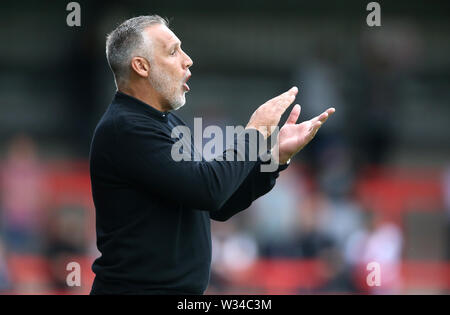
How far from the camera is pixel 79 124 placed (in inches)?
505

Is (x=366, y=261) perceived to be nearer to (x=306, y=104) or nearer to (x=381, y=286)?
(x=381, y=286)

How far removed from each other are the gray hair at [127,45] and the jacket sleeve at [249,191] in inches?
32.5

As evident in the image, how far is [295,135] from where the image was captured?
14.5 feet

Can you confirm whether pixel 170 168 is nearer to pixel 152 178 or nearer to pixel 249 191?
pixel 152 178

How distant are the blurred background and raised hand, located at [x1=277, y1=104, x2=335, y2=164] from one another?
4.59 metres

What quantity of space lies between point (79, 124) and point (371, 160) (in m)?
4.30

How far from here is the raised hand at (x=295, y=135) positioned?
172 inches

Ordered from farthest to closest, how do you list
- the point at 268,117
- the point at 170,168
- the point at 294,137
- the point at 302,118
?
1. the point at 302,118
2. the point at 294,137
3. the point at 268,117
4. the point at 170,168

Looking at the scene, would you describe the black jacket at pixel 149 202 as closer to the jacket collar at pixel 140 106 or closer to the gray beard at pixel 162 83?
the jacket collar at pixel 140 106

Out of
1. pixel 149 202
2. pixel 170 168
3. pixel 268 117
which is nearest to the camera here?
pixel 170 168

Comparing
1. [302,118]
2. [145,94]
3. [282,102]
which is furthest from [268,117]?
[302,118]

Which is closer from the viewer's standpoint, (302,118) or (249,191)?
(249,191)

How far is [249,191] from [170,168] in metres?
0.72

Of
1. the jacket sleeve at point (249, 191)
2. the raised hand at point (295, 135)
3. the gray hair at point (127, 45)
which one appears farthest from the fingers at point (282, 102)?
the gray hair at point (127, 45)
